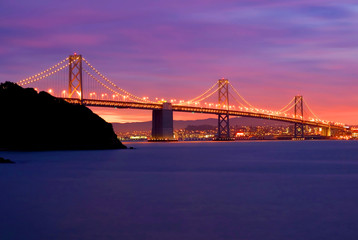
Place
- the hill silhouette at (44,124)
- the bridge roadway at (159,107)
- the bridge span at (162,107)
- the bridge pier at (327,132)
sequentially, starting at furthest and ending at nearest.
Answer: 1. the bridge pier at (327,132)
2. the bridge roadway at (159,107)
3. the bridge span at (162,107)
4. the hill silhouette at (44,124)

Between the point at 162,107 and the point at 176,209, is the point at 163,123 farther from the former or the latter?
the point at 176,209

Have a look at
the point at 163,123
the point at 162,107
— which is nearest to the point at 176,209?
the point at 162,107

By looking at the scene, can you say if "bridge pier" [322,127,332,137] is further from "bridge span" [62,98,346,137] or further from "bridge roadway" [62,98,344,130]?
"bridge roadway" [62,98,344,130]

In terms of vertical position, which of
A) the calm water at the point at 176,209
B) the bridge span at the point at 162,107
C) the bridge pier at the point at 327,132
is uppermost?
the bridge span at the point at 162,107

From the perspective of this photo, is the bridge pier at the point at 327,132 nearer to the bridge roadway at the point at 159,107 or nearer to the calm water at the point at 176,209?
the bridge roadway at the point at 159,107

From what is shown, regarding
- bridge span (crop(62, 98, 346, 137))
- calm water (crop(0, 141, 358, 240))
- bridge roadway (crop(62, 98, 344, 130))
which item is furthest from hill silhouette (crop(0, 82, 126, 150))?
calm water (crop(0, 141, 358, 240))

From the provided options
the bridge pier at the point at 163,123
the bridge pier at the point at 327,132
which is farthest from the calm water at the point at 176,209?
the bridge pier at the point at 327,132

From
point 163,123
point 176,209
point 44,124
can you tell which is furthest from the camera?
point 163,123
